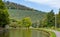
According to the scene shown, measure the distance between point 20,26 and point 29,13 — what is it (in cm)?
4940

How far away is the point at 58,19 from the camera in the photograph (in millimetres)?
55219

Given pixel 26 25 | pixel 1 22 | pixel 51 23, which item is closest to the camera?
pixel 1 22

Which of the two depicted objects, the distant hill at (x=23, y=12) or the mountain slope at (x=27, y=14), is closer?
the mountain slope at (x=27, y=14)

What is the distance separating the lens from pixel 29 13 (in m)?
140

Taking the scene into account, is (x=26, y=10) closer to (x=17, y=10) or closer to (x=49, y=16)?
(x=17, y=10)

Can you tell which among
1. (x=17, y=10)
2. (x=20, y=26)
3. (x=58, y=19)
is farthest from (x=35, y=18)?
(x=58, y=19)

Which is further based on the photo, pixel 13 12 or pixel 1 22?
pixel 13 12

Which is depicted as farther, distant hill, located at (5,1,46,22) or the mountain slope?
distant hill, located at (5,1,46,22)

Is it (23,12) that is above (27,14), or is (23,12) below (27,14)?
above

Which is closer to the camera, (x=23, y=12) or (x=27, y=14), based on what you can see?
(x=27, y=14)

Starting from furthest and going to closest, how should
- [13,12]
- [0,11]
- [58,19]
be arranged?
[13,12], [58,19], [0,11]

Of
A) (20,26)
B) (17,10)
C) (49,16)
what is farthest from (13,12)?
(49,16)

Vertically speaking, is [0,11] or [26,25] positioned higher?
[0,11]

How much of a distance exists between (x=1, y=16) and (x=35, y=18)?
309 ft
